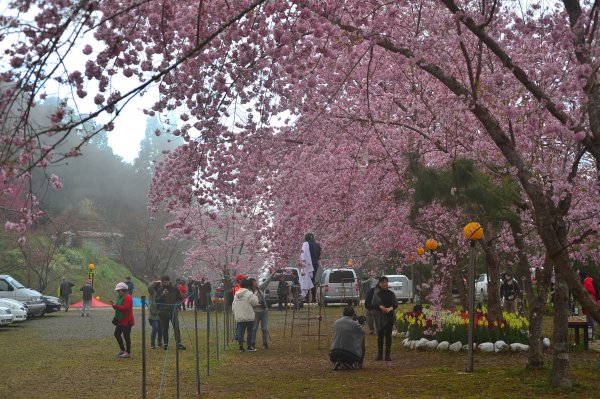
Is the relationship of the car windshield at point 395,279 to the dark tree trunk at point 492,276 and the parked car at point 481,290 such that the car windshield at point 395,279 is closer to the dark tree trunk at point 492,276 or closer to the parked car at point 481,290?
the parked car at point 481,290

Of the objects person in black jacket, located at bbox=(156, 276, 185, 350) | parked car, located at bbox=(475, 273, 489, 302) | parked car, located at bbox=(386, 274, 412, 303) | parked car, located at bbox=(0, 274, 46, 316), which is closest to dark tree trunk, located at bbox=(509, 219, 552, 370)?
person in black jacket, located at bbox=(156, 276, 185, 350)

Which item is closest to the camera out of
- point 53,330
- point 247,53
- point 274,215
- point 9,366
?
point 247,53

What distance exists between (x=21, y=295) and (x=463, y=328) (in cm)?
2094

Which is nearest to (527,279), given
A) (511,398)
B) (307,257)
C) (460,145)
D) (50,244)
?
(460,145)

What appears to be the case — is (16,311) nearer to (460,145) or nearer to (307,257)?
(307,257)

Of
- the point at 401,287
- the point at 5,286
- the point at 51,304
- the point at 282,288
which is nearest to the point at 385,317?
the point at 5,286

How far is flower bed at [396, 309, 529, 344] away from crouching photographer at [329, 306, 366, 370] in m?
3.33

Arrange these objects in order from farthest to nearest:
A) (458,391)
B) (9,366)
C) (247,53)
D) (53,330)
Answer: (53,330)
(9,366)
(458,391)
(247,53)

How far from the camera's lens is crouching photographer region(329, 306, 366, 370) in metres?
13.6

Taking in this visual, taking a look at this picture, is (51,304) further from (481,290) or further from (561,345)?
(561,345)

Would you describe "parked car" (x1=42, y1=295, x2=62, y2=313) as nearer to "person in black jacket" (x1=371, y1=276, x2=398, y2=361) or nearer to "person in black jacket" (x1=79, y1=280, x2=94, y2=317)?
"person in black jacket" (x1=79, y1=280, x2=94, y2=317)

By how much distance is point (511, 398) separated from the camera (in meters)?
9.88

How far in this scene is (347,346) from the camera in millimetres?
13594

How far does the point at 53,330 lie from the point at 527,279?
57.3ft
